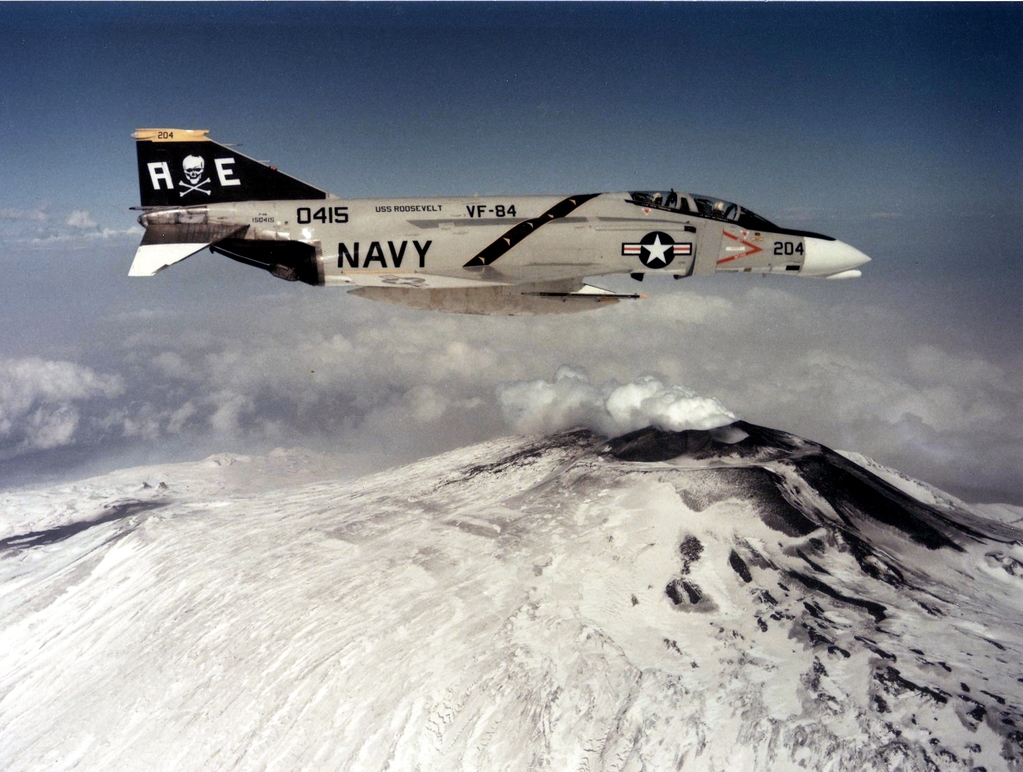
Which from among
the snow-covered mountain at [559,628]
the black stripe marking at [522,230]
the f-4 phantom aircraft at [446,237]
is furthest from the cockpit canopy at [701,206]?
the snow-covered mountain at [559,628]

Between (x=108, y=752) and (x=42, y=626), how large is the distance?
1279 cm

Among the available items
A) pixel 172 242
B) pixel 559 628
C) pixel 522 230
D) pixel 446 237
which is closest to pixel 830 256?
pixel 522 230

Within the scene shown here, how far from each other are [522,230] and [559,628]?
2099 centimetres

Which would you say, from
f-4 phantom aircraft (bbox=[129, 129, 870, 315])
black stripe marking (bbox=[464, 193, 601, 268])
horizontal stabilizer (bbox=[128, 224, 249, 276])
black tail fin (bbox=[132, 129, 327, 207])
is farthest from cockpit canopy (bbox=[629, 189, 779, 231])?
horizontal stabilizer (bbox=[128, 224, 249, 276])

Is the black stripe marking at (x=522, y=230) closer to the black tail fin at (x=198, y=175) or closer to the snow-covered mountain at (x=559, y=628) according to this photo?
the black tail fin at (x=198, y=175)

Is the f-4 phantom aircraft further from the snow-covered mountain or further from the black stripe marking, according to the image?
the snow-covered mountain

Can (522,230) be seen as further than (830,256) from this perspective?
No

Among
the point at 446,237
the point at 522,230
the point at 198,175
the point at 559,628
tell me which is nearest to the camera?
the point at 446,237

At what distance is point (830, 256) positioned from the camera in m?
17.1

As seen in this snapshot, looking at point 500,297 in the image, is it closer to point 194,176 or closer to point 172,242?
point 172,242

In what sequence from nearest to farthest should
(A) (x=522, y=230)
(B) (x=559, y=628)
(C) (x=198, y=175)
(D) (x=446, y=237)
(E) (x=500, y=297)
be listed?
(D) (x=446, y=237) < (A) (x=522, y=230) < (C) (x=198, y=175) < (E) (x=500, y=297) < (B) (x=559, y=628)

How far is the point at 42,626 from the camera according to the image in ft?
125

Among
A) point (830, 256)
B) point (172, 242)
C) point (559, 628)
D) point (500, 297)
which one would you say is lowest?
point (559, 628)

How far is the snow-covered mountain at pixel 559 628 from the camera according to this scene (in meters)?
27.4
